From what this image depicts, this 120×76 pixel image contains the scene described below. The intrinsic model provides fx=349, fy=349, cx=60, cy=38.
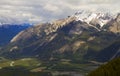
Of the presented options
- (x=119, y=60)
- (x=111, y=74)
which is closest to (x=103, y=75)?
(x=111, y=74)

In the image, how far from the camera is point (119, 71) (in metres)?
94.7

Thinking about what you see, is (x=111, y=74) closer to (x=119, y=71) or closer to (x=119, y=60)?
(x=119, y=71)

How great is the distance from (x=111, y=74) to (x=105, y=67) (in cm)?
674

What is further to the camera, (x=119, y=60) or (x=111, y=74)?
(x=119, y=60)

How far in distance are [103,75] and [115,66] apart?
212 inches

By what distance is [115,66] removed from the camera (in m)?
97.9

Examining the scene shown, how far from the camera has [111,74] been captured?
9406 cm

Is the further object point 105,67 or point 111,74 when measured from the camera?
point 105,67

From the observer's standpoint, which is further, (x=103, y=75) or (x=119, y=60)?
(x=119, y=60)

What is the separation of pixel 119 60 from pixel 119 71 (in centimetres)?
725

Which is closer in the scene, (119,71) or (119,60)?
(119,71)

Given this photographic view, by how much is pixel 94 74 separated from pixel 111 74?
5.85m

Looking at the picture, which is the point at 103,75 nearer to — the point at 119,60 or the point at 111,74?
the point at 111,74
